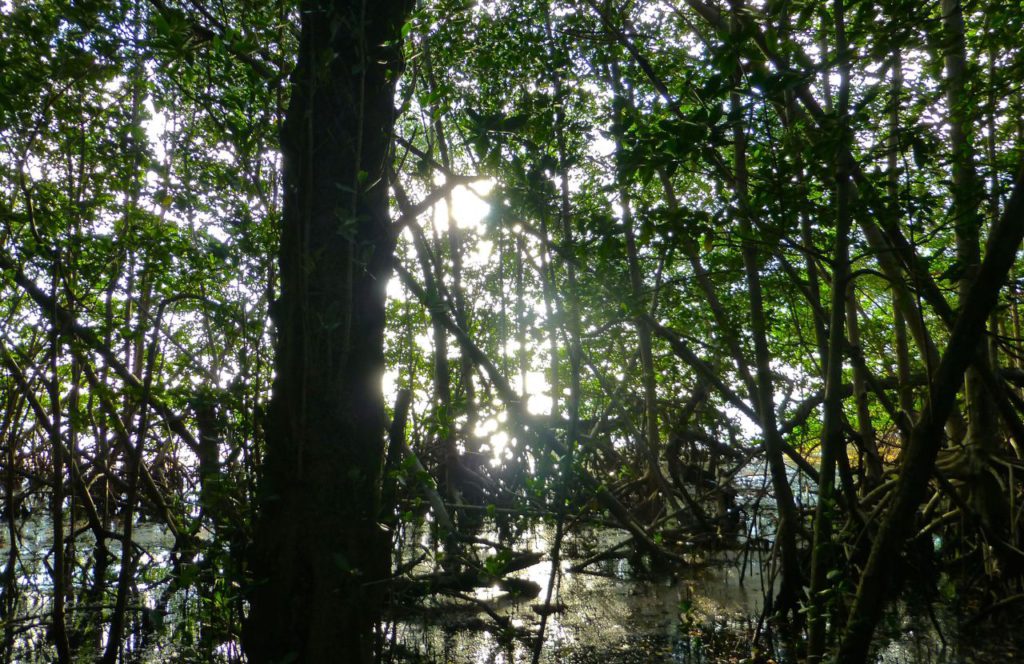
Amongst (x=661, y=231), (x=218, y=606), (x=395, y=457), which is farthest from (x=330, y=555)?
(x=661, y=231)

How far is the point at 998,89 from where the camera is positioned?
11.3 ft

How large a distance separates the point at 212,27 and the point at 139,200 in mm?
1325

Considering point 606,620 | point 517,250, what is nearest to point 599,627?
point 606,620

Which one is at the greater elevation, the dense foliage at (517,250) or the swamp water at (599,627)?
the dense foliage at (517,250)

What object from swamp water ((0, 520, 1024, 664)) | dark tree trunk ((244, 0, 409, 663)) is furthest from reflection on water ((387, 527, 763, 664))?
dark tree trunk ((244, 0, 409, 663))

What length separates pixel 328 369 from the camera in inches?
92.9

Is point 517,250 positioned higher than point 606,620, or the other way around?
point 517,250

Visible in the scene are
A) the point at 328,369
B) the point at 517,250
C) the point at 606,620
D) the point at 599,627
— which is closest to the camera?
the point at 328,369

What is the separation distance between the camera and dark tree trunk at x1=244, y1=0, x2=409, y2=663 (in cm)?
224

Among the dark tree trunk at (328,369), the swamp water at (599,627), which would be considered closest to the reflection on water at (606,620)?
the swamp water at (599,627)

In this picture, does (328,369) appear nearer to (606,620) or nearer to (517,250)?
(517,250)

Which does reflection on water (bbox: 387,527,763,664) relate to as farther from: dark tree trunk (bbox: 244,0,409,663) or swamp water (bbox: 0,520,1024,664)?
dark tree trunk (bbox: 244,0,409,663)

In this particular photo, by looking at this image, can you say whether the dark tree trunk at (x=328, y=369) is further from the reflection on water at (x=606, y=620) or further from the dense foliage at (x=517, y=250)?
the reflection on water at (x=606, y=620)

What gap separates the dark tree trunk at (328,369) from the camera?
2.24 meters
